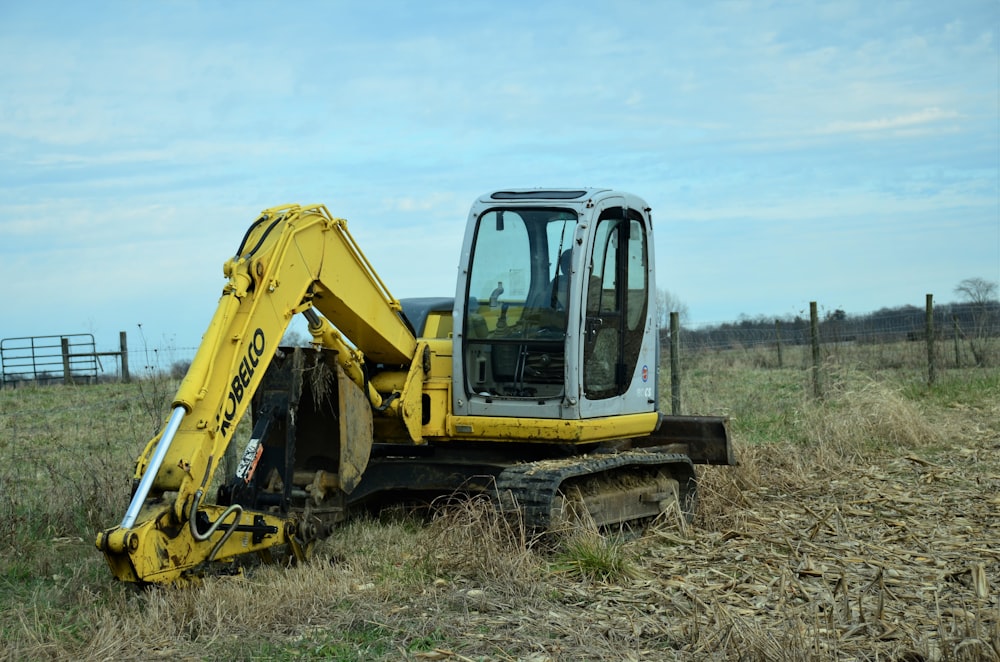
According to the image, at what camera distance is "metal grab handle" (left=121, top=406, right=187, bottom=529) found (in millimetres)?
5863

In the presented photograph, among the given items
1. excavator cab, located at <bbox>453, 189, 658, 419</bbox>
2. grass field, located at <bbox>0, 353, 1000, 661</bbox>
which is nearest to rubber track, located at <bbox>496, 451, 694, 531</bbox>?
grass field, located at <bbox>0, 353, 1000, 661</bbox>

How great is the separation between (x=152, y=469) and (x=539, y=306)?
11.2 ft

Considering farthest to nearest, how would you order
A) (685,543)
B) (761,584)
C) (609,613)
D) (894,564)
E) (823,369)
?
(823,369) < (685,543) < (894,564) < (761,584) < (609,613)

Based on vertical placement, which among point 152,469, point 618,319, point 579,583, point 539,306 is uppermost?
point 539,306

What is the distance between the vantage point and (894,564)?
7238 millimetres

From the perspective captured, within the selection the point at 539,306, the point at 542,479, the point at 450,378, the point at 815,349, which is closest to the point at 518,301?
the point at 539,306

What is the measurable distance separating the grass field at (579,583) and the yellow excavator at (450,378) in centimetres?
34

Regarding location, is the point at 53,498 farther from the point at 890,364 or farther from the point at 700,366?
the point at 700,366

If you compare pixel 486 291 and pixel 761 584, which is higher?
pixel 486 291

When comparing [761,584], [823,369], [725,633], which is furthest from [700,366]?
[725,633]

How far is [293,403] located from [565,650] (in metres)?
2.89

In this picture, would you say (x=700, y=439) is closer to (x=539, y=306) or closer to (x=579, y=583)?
Answer: (x=539, y=306)

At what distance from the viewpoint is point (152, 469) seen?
5.95m

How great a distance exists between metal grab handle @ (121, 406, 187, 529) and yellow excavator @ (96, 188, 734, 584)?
0.17m
